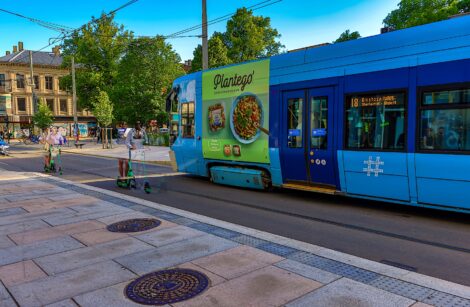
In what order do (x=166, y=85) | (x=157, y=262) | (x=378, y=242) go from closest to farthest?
1. (x=157, y=262)
2. (x=378, y=242)
3. (x=166, y=85)

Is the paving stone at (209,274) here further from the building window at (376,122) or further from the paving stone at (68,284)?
the building window at (376,122)

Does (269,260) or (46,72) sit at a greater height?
(46,72)

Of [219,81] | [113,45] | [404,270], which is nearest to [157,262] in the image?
[404,270]

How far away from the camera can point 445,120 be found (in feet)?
21.0

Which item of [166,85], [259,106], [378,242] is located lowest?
[378,242]

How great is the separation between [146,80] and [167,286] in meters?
34.8

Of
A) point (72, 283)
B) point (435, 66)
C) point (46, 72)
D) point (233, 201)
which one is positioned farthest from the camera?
point (46, 72)

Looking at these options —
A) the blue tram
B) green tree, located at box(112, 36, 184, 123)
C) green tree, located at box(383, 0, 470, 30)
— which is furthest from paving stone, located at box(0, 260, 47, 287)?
green tree, located at box(383, 0, 470, 30)

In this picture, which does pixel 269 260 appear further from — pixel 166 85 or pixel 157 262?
pixel 166 85

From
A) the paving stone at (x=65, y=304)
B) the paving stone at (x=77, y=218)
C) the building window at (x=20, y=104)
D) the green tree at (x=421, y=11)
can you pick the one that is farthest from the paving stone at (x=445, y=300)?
the building window at (x=20, y=104)

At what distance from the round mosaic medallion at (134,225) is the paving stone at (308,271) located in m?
2.79

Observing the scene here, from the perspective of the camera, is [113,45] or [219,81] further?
[113,45]

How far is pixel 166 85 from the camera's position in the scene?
37.3 m

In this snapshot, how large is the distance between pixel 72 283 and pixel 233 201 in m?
5.20
